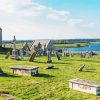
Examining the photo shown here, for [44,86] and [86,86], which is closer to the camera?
[86,86]

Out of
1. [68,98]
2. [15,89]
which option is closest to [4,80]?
[15,89]

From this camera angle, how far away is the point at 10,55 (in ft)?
173

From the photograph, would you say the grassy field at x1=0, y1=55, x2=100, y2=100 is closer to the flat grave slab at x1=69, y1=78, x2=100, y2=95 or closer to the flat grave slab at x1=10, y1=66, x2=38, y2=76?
the flat grave slab at x1=69, y1=78, x2=100, y2=95

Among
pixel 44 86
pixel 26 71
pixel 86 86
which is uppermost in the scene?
pixel 26 71

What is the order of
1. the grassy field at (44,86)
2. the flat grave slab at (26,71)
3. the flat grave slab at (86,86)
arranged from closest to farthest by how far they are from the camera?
the grassy field at (44,86)
the flat grave slab at (86,86)
the flat grave slab at (26,71)

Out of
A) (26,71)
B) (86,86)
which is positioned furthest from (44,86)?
(26,71)

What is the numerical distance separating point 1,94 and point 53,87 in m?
4.95

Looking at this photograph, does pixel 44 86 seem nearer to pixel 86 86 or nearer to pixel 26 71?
pixel 86 86

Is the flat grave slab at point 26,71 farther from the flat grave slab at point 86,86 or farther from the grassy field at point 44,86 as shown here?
the flat grave slab at point 86,86

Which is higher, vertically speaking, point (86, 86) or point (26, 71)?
point (26, 71)

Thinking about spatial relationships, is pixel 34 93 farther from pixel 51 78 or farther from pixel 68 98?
pixel 51 78

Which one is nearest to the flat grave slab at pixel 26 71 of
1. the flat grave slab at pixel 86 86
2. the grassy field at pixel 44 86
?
the grassy field at pixel 44 86

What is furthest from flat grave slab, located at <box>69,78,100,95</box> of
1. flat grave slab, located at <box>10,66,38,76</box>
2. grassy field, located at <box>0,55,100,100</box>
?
flat grave slab, located at <box>10,66,38,76</box>

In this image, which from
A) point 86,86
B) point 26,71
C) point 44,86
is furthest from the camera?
point 26,71
